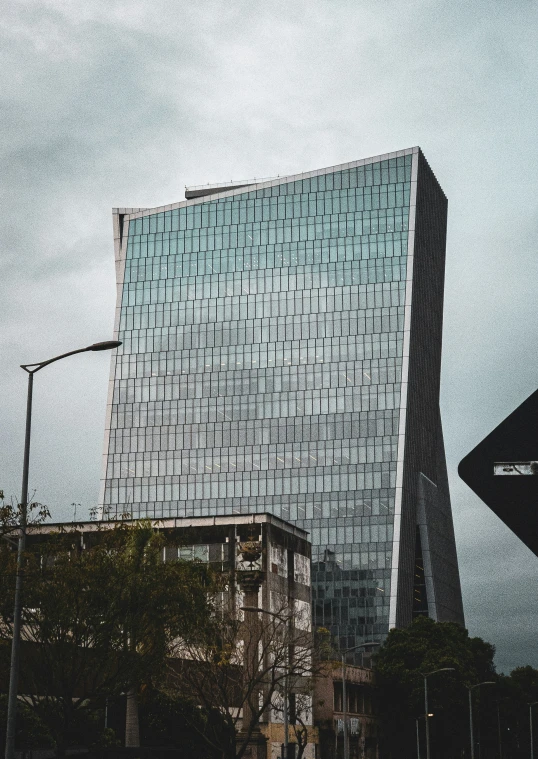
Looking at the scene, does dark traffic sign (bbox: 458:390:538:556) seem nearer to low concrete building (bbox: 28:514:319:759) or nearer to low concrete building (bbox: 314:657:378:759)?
low concrete building (bbox: 28:514:319:759)

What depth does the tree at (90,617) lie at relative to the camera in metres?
36.6

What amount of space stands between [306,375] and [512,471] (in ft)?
466

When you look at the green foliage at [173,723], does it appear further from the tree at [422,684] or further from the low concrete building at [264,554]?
the tree at [422,684]

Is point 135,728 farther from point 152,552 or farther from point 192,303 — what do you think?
point 192,303

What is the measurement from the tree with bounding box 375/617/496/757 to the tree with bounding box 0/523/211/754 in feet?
209

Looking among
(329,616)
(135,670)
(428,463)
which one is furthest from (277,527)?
(428,463)

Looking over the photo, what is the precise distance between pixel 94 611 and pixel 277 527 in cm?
5146

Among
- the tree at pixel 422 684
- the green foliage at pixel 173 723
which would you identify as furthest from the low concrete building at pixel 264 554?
the green foliage at pixel 173 723

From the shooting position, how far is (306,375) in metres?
150

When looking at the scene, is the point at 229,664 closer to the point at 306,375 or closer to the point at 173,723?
the point at 173,723

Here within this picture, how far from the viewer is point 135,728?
2271 inches

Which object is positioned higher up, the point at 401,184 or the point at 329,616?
the point at 401,184

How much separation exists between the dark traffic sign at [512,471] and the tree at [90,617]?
2843cm

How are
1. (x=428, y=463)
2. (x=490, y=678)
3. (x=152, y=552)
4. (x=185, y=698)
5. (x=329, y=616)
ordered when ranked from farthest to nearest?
(x=428, y=463) < (x=329, y=616) < (x=490, y=678) < (x=185, y=698) < (x=152, y=552)
